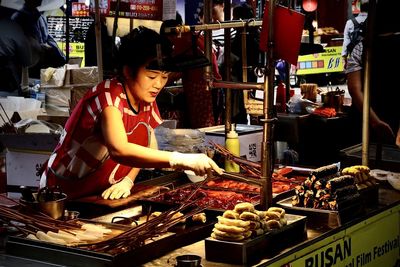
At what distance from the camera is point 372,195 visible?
4156 mm

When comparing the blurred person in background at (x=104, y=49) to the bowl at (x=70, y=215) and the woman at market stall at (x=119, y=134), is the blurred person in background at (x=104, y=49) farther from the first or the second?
the bowl at (x=70, y=215)

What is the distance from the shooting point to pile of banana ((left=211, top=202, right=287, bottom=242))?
296cm

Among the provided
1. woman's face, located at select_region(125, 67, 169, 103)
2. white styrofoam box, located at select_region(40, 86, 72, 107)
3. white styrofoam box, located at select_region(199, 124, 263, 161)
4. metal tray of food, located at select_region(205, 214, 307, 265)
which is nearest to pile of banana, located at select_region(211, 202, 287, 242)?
metal tray of food, located at select_region(205, 214, 307, 265)

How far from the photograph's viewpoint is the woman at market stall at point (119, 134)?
3.86 metres

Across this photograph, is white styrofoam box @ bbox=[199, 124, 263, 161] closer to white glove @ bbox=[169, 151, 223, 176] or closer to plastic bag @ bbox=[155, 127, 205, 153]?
plastic bag @ bbox=[155, 127, 205, 153]

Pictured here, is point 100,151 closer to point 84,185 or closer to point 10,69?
point 84,185

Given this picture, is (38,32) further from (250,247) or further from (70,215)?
(250,247)

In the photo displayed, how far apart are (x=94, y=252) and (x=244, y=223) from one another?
2.28 feet

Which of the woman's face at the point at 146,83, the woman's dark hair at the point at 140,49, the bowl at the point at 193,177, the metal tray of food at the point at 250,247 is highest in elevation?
the woman's dark hair at the point at 140,49

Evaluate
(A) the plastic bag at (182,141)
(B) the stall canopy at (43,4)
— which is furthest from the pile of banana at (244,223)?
(B) the stall canopy at (43,4)

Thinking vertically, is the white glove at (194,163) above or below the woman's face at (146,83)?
below

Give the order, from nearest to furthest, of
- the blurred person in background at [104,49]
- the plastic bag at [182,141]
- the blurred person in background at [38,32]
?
1. the plastic bag at [182,141]
2. the blurred person in background at [104,49]
3. the blurred person in background at [38,32]

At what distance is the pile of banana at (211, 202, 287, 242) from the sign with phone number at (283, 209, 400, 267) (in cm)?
22

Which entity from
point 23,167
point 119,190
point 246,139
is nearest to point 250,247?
point 119,190
